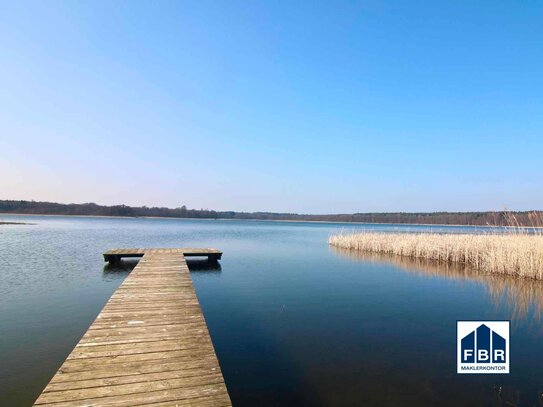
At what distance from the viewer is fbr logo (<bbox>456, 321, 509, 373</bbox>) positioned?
5617 mm

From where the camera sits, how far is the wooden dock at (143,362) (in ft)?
10.5

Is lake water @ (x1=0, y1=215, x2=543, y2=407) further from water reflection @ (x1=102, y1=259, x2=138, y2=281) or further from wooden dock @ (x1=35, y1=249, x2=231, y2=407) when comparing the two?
wooden dock @ (x1=35, y1=249, x2=231, y2=407)

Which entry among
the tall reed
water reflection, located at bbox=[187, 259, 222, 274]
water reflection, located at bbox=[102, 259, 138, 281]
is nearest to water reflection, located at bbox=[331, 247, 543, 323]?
the tall reed

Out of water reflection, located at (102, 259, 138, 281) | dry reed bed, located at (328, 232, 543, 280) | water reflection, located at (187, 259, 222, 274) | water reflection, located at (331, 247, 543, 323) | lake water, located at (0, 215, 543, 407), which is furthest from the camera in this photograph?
water reflection, located at (187, 259, 222, 274)

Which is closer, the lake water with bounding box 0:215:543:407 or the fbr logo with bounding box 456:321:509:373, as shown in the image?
the lake water with bounding box 0:215:543:407

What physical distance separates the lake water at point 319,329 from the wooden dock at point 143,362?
865 mm

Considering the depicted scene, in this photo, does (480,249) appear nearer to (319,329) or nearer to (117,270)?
(319,329)

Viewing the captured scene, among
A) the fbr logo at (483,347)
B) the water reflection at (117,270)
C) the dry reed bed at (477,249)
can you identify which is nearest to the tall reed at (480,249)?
the dry reed bed at (477,249)

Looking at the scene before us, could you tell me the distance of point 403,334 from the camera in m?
7.05

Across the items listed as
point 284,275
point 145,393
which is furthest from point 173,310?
point 284,275

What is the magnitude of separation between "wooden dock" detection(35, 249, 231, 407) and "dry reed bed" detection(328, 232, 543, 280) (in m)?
13.6

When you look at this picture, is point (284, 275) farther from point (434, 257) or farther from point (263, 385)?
point (434, 257)

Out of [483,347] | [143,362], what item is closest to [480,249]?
[483,347]

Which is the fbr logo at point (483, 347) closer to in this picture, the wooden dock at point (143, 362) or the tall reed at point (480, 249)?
the wooden dock at point (143, 362)
